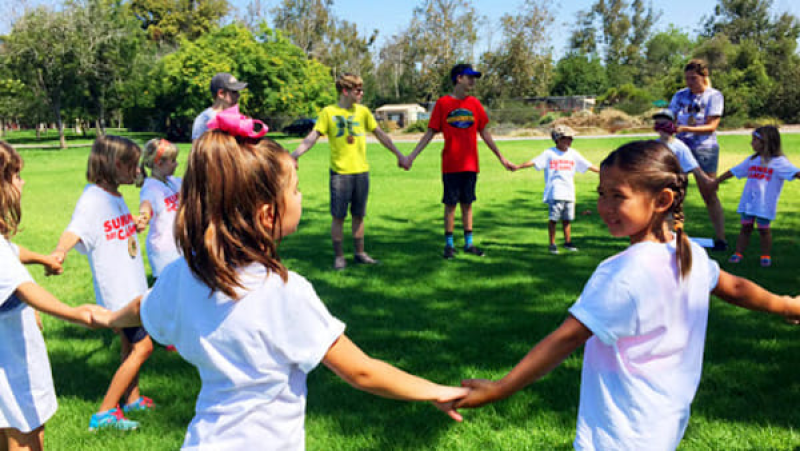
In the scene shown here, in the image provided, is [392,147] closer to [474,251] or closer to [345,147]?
[345,147]

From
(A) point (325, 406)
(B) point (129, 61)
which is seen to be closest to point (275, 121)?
(B) point (129, 61)

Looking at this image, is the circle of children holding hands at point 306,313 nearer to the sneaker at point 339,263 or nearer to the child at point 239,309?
the child at point 239,309

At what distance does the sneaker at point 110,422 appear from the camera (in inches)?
141

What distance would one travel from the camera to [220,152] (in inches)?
68.4

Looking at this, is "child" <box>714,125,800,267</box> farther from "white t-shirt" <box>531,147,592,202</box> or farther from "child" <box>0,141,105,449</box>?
"child" <box>0,141,105,449</box>

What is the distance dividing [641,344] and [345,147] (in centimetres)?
567

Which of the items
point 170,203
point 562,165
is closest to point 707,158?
point 562,165

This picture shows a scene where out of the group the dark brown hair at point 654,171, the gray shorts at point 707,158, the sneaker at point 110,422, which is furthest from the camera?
the gray shorts at point 707,158

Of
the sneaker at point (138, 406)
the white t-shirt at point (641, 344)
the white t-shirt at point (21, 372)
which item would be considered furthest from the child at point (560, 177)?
the white t-shirt at point (21, 372)

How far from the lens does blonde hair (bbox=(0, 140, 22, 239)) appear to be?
113 inches

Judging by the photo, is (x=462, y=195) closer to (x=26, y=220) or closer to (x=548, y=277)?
(x=548, y=277)

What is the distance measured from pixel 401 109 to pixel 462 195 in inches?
2307

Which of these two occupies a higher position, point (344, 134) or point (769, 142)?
point (344, 134)

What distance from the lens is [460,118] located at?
7.52 m
